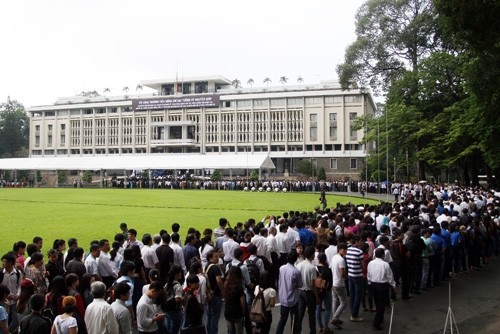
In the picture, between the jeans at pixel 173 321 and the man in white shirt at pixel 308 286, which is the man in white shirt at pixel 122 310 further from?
the man in white shirt at pixel 308 286

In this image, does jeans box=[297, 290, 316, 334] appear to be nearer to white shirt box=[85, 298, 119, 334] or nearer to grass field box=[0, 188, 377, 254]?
white shirt box=[85, 298, 119, 334]

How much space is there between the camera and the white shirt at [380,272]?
25.5 feet

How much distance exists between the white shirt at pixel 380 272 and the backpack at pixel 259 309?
2.39 m

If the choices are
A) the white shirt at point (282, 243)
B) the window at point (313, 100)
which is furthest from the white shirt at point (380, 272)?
the window at point (313, 100)

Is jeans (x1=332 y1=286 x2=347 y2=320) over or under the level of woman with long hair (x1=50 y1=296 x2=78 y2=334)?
under

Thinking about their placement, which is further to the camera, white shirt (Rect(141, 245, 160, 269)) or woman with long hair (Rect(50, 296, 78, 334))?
white shirt (Rect(141, 245, 160, 269))

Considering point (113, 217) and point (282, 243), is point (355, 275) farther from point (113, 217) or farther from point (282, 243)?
point (113, 217)

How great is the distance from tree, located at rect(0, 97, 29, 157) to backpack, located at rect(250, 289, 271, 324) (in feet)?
319

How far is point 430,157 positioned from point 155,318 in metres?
29.0

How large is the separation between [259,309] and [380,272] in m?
2.53

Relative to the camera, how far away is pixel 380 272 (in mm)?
7793

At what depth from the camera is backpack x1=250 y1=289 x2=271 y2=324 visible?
632 cm

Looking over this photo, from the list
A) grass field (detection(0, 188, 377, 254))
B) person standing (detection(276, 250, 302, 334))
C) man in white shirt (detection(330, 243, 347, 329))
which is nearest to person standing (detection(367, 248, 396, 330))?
man in white shirt (detection(330, 243, 347, 329))

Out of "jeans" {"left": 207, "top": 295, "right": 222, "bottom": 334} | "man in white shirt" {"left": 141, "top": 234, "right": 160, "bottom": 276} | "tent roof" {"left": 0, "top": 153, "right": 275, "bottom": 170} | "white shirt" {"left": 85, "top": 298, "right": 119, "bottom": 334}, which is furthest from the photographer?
"tent roof" {"left": 0, "top": 153, "right": 275, "bottom": 170}
